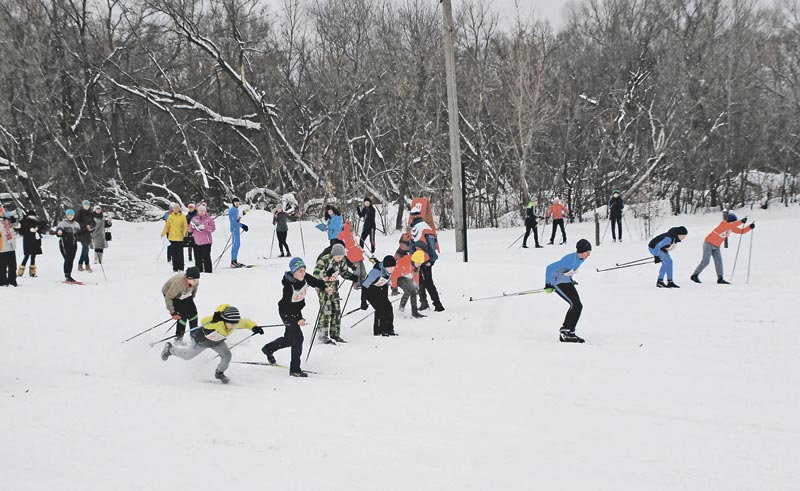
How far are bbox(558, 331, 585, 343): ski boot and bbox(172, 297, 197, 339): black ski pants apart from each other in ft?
15.9

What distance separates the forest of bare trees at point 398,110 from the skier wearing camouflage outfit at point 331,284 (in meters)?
16.0

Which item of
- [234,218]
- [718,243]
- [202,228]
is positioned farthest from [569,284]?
[234,218]

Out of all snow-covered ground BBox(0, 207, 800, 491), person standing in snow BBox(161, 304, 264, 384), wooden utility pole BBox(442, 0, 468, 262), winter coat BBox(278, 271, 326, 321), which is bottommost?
snow-covered ground BBox(0, 207, 800, 491)

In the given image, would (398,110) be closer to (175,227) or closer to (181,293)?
(175,227)

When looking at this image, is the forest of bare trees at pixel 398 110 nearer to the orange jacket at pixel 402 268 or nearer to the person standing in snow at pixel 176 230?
the person standing in snow at pixel 176 230

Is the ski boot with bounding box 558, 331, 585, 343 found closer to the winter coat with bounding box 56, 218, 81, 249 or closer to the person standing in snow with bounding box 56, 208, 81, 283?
the person standing in snow with bounding box 56, 208, 81, 283

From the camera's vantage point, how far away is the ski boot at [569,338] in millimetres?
8367

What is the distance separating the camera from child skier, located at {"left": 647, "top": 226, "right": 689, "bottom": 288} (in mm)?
11438

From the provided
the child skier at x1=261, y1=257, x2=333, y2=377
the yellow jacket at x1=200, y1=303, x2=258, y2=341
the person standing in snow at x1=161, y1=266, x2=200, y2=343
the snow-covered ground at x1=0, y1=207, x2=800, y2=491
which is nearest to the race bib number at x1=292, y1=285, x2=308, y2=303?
the child skier at x1=261, y1=257, x2=333, y2=377

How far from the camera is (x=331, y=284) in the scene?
8570 mm

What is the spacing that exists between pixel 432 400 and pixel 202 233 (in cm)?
893

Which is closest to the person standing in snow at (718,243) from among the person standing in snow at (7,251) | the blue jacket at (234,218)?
the blue jacket at (234,218)

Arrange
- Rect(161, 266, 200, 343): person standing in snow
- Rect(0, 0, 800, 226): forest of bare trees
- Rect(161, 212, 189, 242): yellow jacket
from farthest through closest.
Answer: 1. Rect(0, 0, 800, 226): forest of bare trees
2. Rect(161, 212, 189, 242): yellow jacket
3. Rect(161, 266, 200, 343): person standing in snow

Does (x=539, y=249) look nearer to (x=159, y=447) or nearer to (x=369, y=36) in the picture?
(x=159, y=447)
